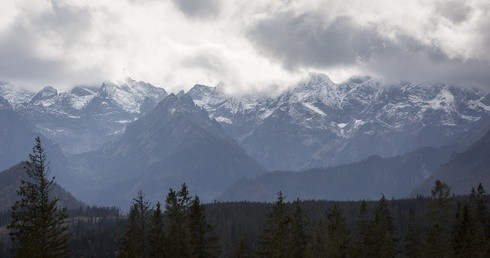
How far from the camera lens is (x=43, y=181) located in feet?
212

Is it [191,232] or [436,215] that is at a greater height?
[436,215]

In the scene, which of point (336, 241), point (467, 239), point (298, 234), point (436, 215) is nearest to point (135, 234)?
point (298, 234)

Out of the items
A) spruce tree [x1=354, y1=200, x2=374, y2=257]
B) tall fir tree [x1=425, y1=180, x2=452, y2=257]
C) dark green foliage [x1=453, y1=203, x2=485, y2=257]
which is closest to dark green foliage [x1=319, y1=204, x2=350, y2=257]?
spruce tree [x1=354, y1=200, x2=374, y2=257]

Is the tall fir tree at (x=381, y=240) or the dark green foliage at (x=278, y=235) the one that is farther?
the tall fir tree at (x=381, y=240)

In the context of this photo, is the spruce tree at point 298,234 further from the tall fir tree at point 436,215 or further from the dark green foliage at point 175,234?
the tall fir tree at point 436,215

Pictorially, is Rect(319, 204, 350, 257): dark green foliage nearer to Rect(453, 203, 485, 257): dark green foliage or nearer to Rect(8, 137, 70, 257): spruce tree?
Rect(453, 203, 485, 257): dark green foliage

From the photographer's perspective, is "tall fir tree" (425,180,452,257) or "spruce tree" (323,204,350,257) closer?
"tall fir tree" (425,180,452,257)

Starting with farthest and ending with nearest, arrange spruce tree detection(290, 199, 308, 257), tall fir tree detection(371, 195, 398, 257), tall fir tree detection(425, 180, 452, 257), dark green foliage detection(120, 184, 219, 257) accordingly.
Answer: tall fir tree detection(371, 195, 398, 257) → spruce tree detection(290, 199, 308, 257) → tall fir tree detection(425, 180, 452, 257) → dark green foliage detection(120, 184, 219, 257)

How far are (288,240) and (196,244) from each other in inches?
465

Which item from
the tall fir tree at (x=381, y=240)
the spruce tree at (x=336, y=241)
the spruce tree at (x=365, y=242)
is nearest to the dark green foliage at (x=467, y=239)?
the tall fir tree at (x=381, y=240)

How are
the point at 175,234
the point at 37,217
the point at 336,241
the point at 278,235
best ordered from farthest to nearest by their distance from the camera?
the point at 336,241 < the point at 175,234 < the point at 278,235 < the point at 37,217

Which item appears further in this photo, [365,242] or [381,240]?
[381,240]

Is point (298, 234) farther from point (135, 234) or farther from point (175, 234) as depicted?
point (135, 234)

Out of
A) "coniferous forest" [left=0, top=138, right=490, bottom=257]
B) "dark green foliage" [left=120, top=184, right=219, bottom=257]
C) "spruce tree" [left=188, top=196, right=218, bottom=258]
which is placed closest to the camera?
"coniferous forest" [left=0, top=138, right=490, bottom=257]
